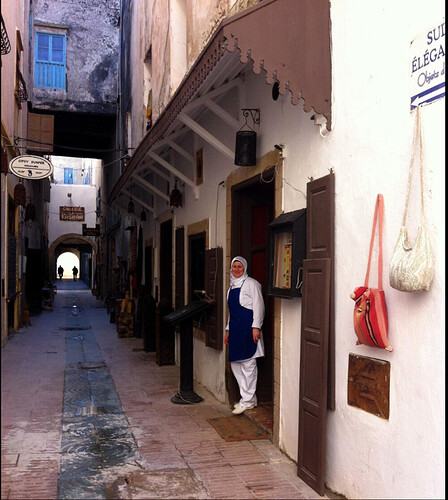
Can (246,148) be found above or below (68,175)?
below

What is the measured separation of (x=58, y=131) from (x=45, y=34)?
3.70m

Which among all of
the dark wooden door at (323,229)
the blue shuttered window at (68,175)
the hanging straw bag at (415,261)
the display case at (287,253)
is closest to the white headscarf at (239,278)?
the display case at (287,253)

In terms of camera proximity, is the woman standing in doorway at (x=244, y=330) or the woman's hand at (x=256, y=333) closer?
the woman's hand at (x=256, y=333)

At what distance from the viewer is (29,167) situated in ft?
32.2

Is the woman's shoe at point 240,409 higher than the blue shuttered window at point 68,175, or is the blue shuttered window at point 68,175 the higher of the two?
the blue shuttered window at point 68,175

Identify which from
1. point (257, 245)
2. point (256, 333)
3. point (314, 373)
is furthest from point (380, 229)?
point (257, 245)

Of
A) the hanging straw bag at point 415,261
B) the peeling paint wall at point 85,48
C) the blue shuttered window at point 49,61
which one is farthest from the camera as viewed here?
the peeling paint wall at point 85,48

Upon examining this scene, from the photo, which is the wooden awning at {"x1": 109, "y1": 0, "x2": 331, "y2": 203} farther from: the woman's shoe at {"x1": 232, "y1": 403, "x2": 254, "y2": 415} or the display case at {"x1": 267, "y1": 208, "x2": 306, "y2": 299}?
the woman's shoe at {"x1": 232, "y1": 403, "x2": 254, "y2": 415}

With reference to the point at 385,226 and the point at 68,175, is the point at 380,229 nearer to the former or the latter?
the point at 385,226

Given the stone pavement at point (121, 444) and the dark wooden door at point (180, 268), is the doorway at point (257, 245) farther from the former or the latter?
the dark wooden door at point (180, 268)

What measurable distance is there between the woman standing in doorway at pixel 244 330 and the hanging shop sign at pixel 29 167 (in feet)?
16.3

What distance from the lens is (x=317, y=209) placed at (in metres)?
4.32

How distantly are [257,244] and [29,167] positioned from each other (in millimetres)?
5146

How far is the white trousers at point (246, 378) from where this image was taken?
237 inches
